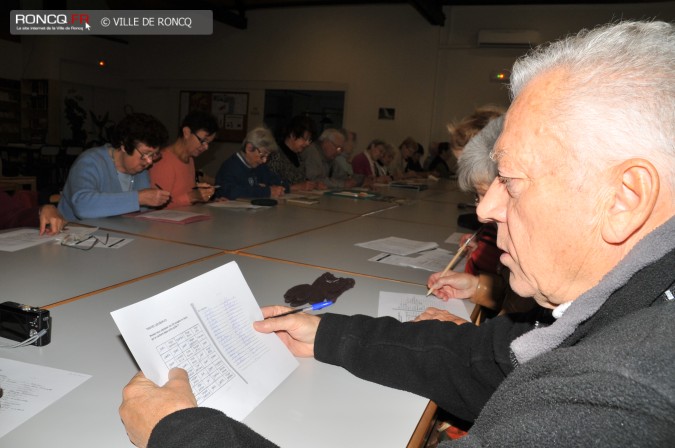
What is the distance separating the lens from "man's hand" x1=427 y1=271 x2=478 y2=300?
1.59 meters

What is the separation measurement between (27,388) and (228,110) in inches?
392

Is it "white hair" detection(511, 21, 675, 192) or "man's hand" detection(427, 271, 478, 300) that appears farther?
"man's hand" detection(427, 271, 478, 300)

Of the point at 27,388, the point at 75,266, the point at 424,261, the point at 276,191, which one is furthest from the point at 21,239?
the point at 276,191

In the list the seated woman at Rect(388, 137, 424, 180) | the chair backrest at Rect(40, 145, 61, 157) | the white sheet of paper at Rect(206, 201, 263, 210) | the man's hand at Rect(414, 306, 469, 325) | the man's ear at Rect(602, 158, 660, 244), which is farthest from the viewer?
the seated woman at Rect(388, 137, 424, 180)

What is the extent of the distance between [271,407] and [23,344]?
0.55 meters

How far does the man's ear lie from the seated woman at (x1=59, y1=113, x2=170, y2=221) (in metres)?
2.37

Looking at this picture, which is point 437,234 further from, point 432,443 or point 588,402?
point 588,402

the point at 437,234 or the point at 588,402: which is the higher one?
the point at 588,402

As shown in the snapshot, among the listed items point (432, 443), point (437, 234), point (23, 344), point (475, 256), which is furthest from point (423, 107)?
point (23, 344)

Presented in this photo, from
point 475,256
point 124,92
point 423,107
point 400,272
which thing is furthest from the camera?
point 124,92

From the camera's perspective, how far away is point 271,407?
0.87 metres

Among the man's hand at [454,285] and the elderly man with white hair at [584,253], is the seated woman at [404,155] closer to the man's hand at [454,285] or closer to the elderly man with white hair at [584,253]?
the man's hand at [454,285]

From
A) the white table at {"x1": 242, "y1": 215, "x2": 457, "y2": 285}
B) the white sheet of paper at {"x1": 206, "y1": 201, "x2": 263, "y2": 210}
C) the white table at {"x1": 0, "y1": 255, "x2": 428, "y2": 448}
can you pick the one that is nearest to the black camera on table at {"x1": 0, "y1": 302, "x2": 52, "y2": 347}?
the white table at {"x1": 0, "y1": 255, "x2": 428, "y2": 448}

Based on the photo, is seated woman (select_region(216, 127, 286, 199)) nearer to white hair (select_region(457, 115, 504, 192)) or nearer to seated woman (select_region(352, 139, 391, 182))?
white hair (select_region(457, 115, 504, 192))
